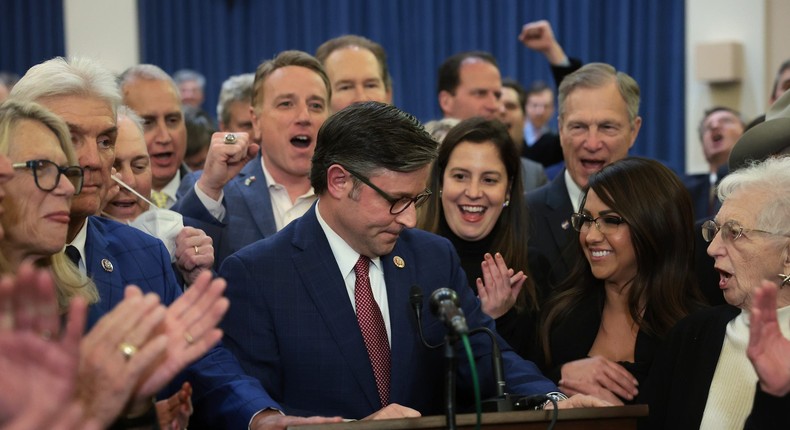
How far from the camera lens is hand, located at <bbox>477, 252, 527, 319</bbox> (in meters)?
3.94

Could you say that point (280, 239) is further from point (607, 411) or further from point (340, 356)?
point (607, 411)

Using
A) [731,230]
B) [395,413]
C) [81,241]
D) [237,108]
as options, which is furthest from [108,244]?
[237,108]

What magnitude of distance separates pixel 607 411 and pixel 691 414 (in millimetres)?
621

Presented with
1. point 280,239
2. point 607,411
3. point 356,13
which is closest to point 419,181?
point 280,239

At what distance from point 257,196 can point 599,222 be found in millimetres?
1346

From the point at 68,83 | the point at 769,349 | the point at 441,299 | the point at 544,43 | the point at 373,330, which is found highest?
the point at 544,43

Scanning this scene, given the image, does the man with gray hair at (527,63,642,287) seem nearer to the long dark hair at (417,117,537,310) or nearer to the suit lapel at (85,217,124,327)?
the long dark hair at (417,117,537,310)

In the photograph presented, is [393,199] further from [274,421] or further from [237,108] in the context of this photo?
[237,108]

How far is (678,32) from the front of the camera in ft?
29.3

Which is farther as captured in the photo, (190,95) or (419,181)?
(190,95)

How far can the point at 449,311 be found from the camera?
2709mm

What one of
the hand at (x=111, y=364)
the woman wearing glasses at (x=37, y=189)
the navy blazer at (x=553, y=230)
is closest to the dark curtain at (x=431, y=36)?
the navy blazer at (x=553, y=230)

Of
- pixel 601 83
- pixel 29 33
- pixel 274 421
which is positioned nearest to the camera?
pixel 274 421

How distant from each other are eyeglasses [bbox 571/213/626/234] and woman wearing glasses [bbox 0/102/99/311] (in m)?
1.86
